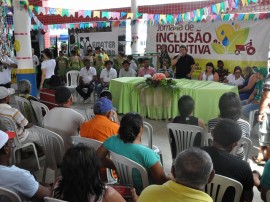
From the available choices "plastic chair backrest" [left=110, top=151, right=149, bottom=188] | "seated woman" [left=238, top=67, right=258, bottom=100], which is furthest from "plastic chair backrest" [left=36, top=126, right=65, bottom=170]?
"seated woman" [left=238, top=67, right=258, bottom=100]

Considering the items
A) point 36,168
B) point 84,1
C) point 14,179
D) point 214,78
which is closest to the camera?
point 14,179

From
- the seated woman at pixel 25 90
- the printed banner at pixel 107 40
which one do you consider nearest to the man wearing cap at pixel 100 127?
the seated woman at pixel 25 90

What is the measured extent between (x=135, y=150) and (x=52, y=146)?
1.09m

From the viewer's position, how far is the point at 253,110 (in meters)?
4.95

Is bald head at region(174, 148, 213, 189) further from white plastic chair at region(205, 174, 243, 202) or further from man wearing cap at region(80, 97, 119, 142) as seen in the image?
man wearing cap at region(80, 97, 119, 142)

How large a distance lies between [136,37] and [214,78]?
4893 mm

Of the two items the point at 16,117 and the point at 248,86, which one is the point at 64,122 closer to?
the point at 16,117

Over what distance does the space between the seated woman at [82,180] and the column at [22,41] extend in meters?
5.78

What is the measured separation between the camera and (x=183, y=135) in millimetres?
3152

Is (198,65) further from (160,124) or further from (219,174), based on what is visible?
(219,174)

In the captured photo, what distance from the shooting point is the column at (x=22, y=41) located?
6.64m

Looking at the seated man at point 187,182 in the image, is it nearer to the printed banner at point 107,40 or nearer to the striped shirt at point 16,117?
the striped shirt at point 16,117

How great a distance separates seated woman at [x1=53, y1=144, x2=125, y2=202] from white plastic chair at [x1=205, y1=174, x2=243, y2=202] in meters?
0.65

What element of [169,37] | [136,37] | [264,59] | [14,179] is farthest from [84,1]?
[14,179]
